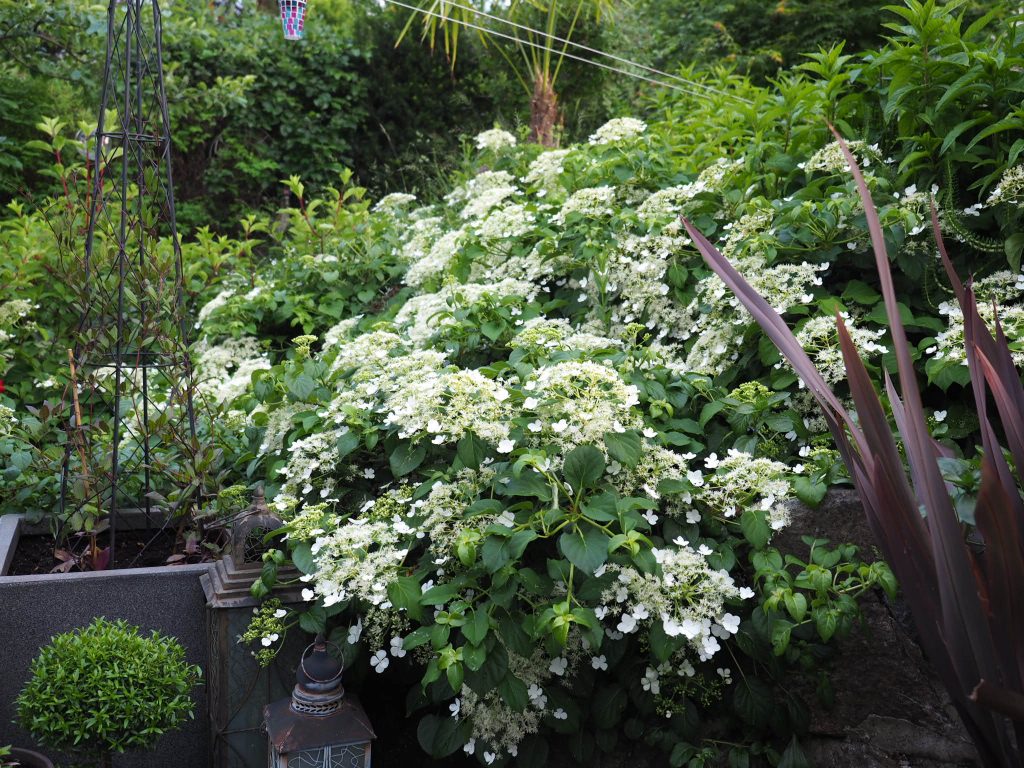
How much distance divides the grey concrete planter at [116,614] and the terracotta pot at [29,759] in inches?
14.7

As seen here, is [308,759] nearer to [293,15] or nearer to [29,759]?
[29,759]

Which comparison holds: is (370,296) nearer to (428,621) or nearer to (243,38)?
(428,621)

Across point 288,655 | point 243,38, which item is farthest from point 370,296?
point 243,38

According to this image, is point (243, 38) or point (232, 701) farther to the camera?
point (243, 38)

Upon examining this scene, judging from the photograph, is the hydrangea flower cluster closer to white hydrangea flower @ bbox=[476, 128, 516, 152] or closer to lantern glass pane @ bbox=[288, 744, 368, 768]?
lantern glass pane @ bbox=[288, 744, 368, 768]

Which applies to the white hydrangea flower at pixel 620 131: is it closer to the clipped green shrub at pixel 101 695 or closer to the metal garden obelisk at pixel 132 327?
the metal garden obelisk at pixel 132 327

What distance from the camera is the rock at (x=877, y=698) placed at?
2.03 meters

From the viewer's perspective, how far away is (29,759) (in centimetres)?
201

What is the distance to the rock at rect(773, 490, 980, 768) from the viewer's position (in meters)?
2.03

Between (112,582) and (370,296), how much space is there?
213cm

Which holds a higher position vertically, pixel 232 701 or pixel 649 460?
pixel 649 460

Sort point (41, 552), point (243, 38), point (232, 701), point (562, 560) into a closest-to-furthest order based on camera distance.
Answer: point (562, 560), point (232, 701), point (41, 552), point (243, 38)

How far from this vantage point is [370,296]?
429 cm

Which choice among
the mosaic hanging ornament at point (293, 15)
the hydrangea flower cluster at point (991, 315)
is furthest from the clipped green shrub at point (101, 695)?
the mosaic hanging ornament at point (293, 15)
